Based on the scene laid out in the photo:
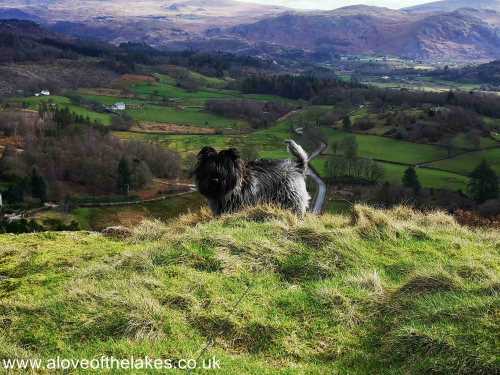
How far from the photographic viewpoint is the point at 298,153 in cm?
1326

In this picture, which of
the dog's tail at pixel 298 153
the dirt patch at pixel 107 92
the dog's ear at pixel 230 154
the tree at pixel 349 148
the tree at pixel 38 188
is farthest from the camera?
the dirt patch at pixel 107 92

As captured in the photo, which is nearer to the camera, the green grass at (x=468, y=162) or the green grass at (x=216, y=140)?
the green grass at (x=468, y=162)

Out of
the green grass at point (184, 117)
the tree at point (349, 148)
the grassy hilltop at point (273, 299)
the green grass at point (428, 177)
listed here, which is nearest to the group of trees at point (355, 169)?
the tree at point (349, 148)

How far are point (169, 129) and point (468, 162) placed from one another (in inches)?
2748

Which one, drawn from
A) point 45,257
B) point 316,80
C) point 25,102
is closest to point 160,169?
point 25,102

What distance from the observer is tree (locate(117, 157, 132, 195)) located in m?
78.6

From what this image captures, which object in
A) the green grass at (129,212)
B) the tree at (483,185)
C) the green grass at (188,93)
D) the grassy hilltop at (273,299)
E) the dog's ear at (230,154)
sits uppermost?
the dog's ear at (230,154)

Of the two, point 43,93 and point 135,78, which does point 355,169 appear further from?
point 135,78

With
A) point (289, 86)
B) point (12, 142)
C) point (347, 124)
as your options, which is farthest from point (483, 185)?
point (289, 86)

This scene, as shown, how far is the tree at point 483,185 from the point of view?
211 feet

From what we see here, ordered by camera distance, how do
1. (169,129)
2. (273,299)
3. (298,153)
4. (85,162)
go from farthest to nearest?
1. (169,129)
2. (85,162)
3. (298,153)
4. (273,299)

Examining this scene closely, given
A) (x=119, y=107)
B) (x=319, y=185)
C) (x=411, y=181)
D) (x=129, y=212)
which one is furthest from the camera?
(x=119, y=107)

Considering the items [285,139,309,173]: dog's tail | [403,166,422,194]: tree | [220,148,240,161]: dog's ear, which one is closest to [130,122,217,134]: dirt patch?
[403,166,422,194]: tree

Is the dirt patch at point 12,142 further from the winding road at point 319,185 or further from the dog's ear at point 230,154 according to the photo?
the dog's ear at point 230,154
